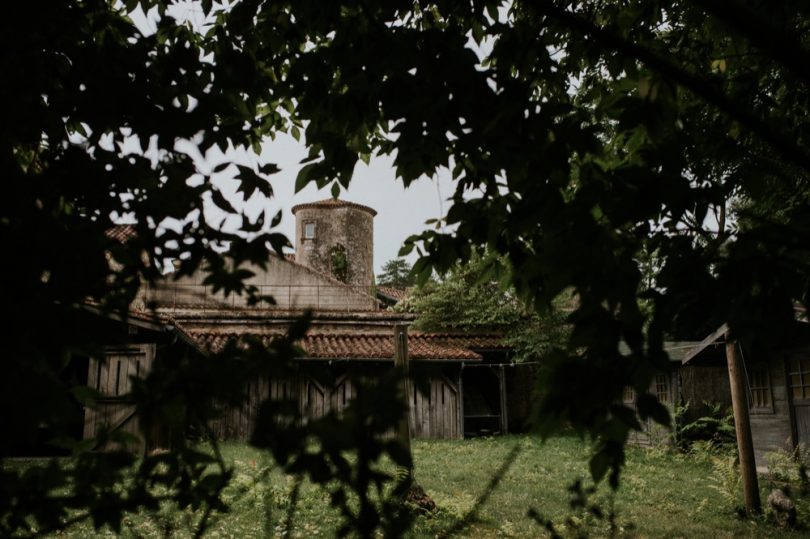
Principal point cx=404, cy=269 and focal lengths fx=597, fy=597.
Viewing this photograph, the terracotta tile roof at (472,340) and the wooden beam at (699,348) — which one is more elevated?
the terracotta tile roof at (472,340)

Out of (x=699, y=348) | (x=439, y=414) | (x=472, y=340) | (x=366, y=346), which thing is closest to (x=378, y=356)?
(x=366, y=346)

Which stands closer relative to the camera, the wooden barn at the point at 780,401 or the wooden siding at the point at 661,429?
the wooden barn at the point at 780,401

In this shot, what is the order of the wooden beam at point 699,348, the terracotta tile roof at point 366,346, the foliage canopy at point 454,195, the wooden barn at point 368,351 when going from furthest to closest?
1. the terracotta tile roof at point 366,346
2. the wooden barn at point 368,351
3. the wooden beam at point 699,348
4. the foliage canopy at point 454,195

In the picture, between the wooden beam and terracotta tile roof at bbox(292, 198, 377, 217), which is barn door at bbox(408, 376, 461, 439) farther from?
terracotta tile roof at bbox(292, 198, 377, 217)

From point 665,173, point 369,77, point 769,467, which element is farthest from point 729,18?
point 769,467

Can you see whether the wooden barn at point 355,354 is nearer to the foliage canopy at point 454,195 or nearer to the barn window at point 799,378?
the barn window at point 799,378

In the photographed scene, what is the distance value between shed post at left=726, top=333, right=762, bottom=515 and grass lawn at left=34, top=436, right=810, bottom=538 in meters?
0.27

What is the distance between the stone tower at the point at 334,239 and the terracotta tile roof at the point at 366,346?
1516 cm

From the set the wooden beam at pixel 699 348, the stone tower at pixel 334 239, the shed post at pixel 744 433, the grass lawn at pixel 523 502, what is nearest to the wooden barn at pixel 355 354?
the grass lawn at pixel 523 502

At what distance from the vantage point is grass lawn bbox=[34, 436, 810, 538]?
6852 mm

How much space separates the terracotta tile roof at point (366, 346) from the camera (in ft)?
59.1

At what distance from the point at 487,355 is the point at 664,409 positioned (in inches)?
815

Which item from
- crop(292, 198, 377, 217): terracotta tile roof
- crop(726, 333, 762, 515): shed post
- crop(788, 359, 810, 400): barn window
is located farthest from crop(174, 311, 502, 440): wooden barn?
crop(292, 198, 377, 217): terracotta tile roof

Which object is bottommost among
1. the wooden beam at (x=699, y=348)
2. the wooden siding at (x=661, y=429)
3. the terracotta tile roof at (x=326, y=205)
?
the wooden siding at (x=661, y=429)
